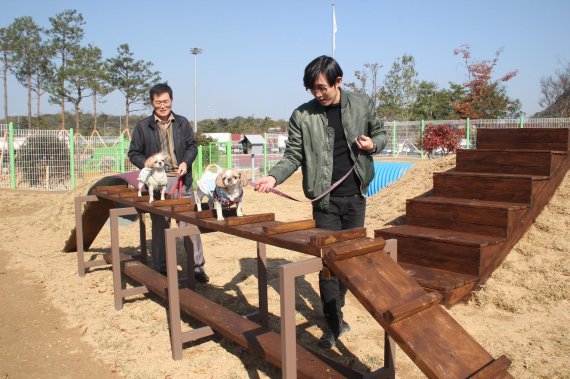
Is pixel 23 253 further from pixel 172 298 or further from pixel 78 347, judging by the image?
pixel 172 298

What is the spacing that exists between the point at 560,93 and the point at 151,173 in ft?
107

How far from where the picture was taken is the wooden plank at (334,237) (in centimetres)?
215

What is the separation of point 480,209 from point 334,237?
2975 millimetres

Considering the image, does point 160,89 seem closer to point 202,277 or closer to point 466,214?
point 202,277

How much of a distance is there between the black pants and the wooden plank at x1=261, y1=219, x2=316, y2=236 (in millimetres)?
534

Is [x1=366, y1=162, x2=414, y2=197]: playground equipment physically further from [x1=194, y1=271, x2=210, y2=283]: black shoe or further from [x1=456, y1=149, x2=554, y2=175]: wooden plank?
[x1=194, y1=271, x2=210, y2=283]: black shoe

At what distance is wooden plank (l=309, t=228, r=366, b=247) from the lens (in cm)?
215

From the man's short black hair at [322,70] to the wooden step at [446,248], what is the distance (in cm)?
226

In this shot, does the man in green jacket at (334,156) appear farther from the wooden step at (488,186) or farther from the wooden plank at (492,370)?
the wooden step at (488,186)

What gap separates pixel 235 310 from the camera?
4.23 metres

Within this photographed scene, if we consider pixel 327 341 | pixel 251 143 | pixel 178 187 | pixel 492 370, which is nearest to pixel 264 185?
pixel 327 341

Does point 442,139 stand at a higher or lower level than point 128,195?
higher

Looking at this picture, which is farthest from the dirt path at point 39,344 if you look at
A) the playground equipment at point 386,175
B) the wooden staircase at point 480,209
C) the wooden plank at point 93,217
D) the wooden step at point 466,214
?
the playground equipment at point 386,175

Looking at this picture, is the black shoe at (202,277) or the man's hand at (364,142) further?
the black shoe at (202,277)
